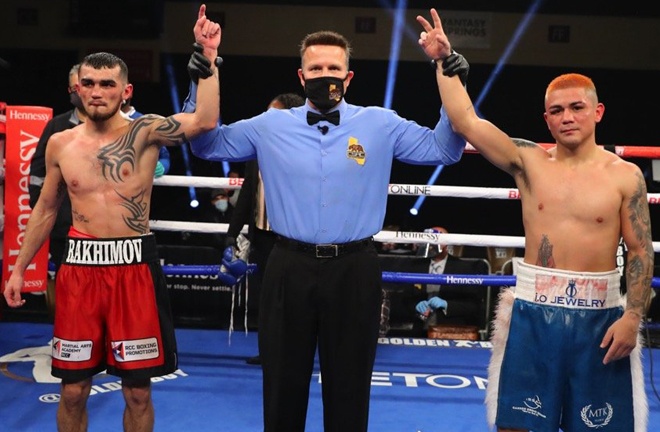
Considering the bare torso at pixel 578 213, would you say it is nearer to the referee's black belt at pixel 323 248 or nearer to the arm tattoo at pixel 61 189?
the referee's black belt at pixel 323 248

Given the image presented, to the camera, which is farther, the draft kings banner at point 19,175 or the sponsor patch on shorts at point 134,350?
the draft kings banner at point 19,175

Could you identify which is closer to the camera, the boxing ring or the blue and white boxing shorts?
the blue and white boxing shorts

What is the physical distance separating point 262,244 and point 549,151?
177 centimetres

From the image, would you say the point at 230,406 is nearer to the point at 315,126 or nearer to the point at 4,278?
the point at 4,278

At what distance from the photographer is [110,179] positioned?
2.41 metres

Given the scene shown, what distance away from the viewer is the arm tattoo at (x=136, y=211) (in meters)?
2.44

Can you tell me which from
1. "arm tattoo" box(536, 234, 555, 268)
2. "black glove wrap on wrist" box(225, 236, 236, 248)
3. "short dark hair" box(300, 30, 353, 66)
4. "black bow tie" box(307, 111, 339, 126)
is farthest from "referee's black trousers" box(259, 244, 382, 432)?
"black glove wrap on wrist" box(225, 236, 236, 248)

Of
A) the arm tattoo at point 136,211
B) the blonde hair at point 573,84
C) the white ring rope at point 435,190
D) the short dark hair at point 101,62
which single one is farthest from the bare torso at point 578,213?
the white ring rope at point 435,190

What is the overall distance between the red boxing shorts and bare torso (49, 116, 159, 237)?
50 mm

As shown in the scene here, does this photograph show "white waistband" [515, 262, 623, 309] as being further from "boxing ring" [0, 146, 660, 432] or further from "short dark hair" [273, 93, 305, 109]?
"short dark hair" [273, 93, 305, 109]

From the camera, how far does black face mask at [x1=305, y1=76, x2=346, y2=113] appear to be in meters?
2.11

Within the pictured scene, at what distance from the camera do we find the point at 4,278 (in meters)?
3.54

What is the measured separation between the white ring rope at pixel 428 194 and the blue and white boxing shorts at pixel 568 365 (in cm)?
158

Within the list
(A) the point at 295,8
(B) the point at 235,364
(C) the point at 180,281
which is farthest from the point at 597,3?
(B) the point at 235,364
